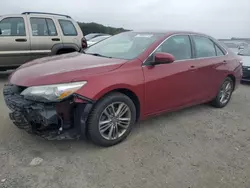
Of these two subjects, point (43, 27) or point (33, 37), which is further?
point (43, 27)

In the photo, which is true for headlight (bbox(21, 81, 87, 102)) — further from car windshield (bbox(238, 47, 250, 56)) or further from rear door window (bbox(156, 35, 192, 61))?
car windshield (bbox(238, 47, 250, 56))

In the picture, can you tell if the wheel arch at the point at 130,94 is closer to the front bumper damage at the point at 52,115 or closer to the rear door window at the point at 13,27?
the front bumper damage at the point at 52,115

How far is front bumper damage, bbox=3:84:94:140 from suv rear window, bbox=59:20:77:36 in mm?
4633

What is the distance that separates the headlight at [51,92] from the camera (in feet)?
9.25

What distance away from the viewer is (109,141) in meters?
3.27

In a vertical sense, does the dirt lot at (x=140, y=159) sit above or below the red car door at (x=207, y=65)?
below

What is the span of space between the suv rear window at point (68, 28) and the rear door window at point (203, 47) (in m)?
4.23

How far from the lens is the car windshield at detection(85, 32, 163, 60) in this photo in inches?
146

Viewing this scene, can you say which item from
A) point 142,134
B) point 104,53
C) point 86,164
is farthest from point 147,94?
point 86,164

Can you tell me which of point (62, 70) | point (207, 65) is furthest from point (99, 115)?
point (207, 65)

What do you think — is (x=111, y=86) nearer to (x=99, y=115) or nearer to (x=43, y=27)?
(x=99, y=115)

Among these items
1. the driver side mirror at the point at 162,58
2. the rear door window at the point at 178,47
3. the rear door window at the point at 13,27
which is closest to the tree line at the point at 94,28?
the rear door window at the point at 13,27

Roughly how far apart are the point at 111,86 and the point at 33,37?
15.2 ft

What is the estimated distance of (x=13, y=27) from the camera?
6645 millimetres
